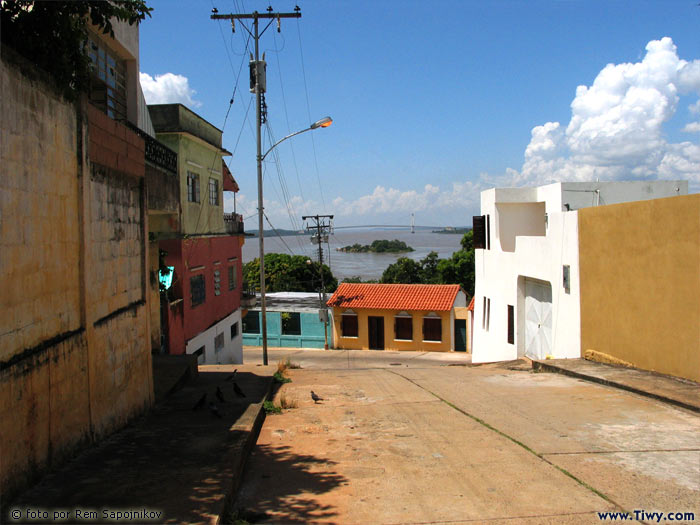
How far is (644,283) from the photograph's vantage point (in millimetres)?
10320

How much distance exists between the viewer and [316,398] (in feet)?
30.4

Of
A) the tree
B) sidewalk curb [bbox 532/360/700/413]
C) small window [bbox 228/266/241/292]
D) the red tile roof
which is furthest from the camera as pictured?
the tree

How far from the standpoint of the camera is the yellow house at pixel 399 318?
31.3 meters

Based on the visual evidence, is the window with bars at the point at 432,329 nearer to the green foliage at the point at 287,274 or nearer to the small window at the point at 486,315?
the small window at the point at 486,315

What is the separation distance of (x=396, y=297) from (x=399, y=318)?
3.87ft

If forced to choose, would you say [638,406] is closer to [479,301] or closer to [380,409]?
[380,409]

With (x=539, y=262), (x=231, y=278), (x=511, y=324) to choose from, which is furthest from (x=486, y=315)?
(x=231, y=278)

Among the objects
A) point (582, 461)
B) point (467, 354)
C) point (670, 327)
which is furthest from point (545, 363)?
point (467, 354)

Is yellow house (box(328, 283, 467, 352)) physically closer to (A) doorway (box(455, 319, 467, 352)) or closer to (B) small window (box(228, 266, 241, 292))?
(A) doorway (box(455, 319, 467, 352))

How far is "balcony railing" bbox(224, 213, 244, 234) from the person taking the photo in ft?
70.7

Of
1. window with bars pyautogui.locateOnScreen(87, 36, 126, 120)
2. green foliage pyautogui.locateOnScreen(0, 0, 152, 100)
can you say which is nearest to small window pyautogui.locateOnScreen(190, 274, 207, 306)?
window with bars pyautogui.locateOnScreen(87, 36, 126, 120)

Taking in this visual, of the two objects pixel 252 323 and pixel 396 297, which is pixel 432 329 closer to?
pixel 396 297

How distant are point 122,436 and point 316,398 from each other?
339cm

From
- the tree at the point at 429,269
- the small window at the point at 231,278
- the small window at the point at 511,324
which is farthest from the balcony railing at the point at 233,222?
the tree at the point at 429,269
